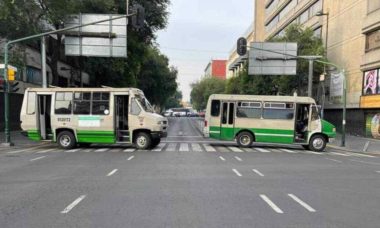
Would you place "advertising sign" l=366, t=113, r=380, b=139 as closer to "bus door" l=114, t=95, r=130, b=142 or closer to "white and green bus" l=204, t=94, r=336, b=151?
"white and green bus" l=204, t=94, r=336, b=151

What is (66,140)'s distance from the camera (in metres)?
23.7

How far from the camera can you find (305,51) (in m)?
45.0

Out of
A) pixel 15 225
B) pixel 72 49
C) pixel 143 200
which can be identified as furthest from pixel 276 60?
pixel 15 225

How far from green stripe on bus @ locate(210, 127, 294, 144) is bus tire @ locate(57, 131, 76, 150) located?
7515 mm

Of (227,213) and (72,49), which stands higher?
(72,49)

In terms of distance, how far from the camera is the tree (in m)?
118

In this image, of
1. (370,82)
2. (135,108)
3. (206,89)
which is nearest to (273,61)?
(370,82)

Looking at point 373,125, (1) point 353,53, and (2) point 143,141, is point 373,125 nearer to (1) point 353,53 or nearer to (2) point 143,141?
(1) point 353,53

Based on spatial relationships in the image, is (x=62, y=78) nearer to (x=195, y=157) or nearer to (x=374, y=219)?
(x=195, y=157)

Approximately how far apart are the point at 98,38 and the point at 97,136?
899 centimetres

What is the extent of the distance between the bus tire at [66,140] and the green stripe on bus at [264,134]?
7.51 metres

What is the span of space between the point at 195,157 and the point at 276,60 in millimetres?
19453

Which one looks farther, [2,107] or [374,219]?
[2,107]

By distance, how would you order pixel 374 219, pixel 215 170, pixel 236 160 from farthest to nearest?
1. pixel 236 160
2. pixel 215 170
3. pixel 374 219
